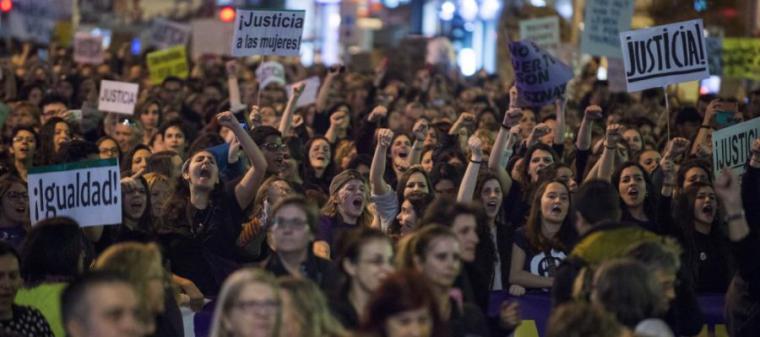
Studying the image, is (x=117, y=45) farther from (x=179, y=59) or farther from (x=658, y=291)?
(x=658, y=291)

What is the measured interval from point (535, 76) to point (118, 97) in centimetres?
479

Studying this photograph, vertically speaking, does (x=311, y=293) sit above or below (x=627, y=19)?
below

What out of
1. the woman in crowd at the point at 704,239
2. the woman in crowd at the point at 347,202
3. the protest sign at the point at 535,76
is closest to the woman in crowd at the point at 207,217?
the woman in crowd at the point at 347,202

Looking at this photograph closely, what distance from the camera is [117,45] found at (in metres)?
38.2

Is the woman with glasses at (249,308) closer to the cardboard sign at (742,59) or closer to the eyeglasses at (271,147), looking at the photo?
the eyeglasses at (271,147)

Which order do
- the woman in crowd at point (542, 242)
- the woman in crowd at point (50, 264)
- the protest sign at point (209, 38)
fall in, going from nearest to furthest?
the woman in crowd at point (50, 264) < the woman in crowd at point (542, 242) < the protest sign at point (209, 38)

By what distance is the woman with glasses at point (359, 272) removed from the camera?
7.88 meters

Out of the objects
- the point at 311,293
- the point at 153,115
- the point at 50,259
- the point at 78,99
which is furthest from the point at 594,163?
the point at 78,99

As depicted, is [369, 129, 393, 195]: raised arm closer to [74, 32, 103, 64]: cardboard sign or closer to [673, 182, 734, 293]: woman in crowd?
[673, 182, 734, 293]: woman in crowd

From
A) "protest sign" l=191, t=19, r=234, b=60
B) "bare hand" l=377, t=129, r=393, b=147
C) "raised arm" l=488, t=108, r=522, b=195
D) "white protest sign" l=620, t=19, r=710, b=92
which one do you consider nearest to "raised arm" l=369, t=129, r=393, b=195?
"bare hand" l=377, t=129, r=393, b=147

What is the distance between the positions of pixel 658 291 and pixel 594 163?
6721 millimetres

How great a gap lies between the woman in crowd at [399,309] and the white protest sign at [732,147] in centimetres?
630

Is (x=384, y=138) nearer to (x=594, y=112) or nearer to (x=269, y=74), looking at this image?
(x=594, y=112)

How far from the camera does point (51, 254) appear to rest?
8828 millimetres
